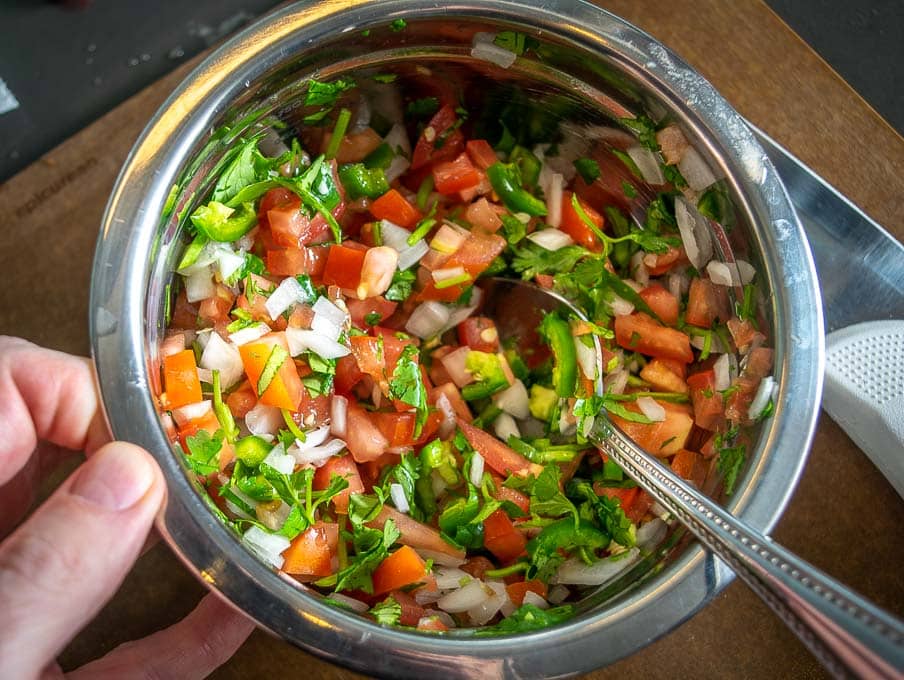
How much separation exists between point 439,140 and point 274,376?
1.71 ft

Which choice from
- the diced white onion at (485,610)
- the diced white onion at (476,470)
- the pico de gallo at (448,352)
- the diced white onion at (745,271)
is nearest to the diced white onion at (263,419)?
the pico de gallo at (448,352)

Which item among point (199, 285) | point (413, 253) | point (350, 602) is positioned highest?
point (413, 253)

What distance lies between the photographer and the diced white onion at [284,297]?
52.0 inches

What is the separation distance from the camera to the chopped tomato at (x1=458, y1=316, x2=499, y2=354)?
148 cm

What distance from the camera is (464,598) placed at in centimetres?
130

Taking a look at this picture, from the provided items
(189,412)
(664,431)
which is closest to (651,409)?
(664,431)

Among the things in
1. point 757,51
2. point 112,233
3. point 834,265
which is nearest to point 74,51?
point 112,233

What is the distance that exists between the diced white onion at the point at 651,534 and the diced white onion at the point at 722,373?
0.23 metres

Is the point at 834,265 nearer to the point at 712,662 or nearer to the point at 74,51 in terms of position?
the point at 712,662

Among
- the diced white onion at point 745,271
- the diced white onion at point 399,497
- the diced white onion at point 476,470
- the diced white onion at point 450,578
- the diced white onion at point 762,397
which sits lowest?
the diced white onion at point 450,578

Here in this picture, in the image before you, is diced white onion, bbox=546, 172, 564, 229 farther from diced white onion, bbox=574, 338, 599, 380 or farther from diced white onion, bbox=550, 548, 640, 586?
diced white onion, bbox=550, 548, 640, 586

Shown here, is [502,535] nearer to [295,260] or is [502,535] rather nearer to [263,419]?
[263,419]

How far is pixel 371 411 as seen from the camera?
1.41m

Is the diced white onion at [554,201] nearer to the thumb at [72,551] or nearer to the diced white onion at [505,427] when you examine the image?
the diced white onion at [505,427]
